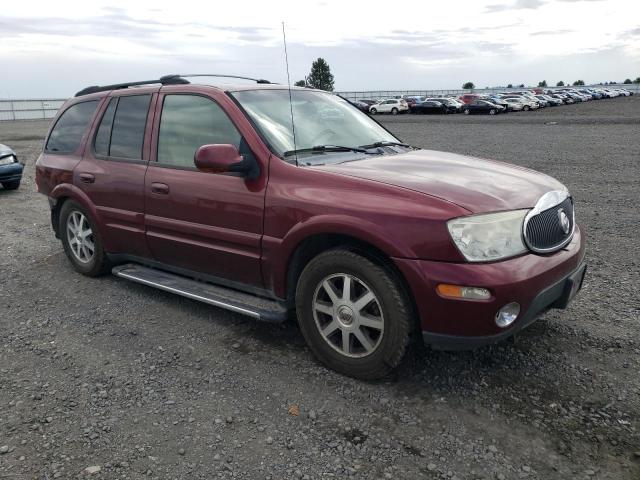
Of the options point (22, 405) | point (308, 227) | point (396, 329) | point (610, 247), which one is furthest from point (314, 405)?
point (610, 247)

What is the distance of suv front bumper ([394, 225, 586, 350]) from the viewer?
9.70 feet

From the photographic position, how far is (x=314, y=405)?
3.22 metres

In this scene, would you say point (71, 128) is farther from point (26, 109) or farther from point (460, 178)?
point (26, 109)

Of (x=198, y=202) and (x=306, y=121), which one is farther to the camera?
(x=306, y=121)

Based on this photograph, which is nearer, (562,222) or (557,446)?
(557,446)

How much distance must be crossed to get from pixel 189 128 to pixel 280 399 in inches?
87.5

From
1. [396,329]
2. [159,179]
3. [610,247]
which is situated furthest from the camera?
[610,247]

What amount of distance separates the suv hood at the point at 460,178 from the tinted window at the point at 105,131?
2.43m

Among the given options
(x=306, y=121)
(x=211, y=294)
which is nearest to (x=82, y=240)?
(x=211, y=294)

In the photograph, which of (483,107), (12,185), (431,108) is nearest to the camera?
(12,185)

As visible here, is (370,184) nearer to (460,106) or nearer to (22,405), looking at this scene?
(22,405)

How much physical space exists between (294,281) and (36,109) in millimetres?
43818

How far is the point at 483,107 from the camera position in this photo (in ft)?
138

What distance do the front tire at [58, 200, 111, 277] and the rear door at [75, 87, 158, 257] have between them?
0.22m
